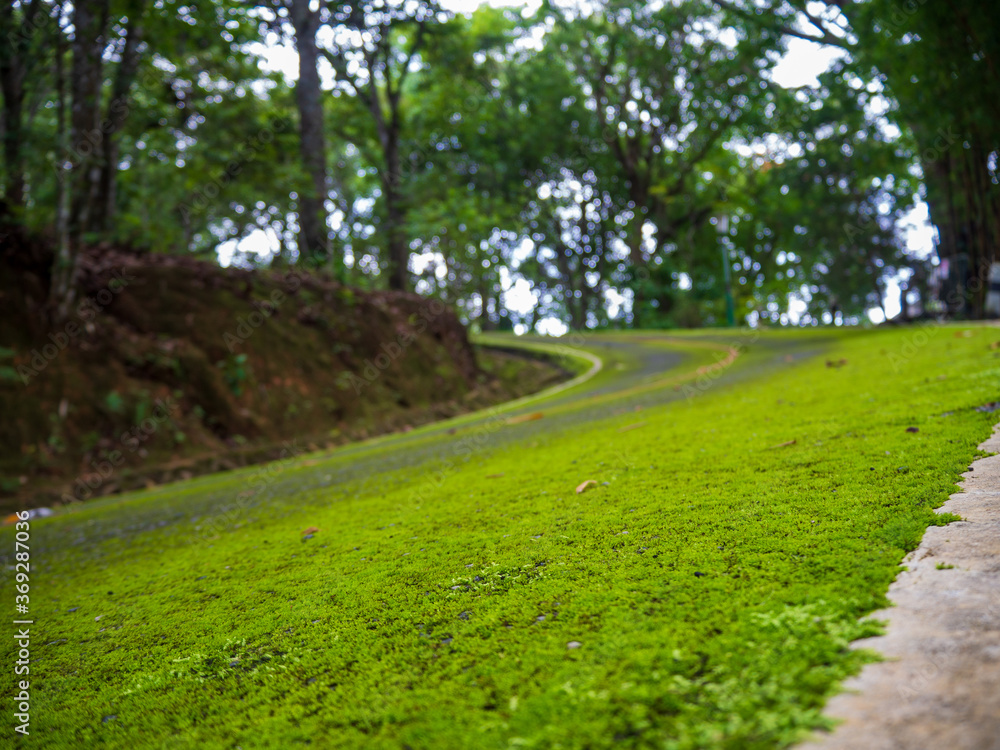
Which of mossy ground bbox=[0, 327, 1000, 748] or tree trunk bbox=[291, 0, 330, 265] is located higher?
tree trunk bbox=[291, 0, 330, 265]

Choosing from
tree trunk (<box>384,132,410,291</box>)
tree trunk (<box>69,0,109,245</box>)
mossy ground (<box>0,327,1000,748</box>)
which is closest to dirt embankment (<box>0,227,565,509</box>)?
tree trunk (<box>69,0,109,245</box>)

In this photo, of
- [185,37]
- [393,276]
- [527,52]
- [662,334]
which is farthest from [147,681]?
[527,52]

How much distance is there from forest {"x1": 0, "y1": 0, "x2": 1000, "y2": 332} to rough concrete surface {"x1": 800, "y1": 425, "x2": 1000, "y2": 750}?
894 cm

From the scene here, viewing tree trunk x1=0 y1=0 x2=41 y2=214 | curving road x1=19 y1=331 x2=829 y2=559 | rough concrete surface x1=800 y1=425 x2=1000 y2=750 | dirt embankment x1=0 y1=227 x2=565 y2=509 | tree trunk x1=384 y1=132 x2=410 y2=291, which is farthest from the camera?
tree trunk x1=384 y1=132 x2=410 y2=291

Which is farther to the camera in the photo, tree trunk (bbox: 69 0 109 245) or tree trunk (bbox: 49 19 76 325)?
tree trunk (bbox: 69 0 109 245)

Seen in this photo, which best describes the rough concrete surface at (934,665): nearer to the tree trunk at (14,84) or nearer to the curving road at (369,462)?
the curving road at (369,462)

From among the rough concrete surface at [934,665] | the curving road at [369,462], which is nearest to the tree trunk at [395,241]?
the curving road at [369,462]

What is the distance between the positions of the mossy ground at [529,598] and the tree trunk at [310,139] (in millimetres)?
9606

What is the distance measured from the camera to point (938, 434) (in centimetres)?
318

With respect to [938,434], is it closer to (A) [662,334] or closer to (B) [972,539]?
(B) [972,539]

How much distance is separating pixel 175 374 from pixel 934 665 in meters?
9.40

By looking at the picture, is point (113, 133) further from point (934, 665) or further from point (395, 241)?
point (934, 665)

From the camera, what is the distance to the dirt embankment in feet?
25.5

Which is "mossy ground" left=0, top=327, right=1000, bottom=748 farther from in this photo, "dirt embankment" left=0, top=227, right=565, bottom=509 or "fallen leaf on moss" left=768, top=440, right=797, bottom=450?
"dirt embankment" left=0, top=227, right=565, bottom=509
